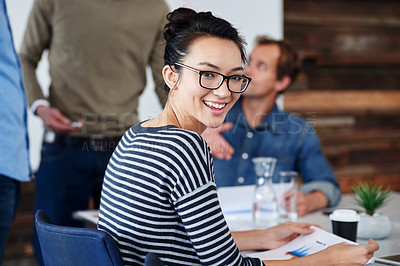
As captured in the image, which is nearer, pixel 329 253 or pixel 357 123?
pixel 329 253

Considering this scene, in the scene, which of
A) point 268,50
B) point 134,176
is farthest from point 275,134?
point 134,176

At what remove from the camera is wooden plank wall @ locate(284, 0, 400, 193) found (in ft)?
13.1

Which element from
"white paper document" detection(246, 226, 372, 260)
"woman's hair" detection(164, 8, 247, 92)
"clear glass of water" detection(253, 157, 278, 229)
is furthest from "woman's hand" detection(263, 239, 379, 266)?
"clear glass of water" detection(253, 157, 278, 229)

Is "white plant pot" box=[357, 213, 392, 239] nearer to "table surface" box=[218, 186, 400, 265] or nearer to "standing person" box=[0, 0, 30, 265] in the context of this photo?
"table surface" box=[218, 186, 400, 265]

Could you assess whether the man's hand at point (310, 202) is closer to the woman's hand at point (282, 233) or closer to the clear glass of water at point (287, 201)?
the clear glass of water at point (287, 201)

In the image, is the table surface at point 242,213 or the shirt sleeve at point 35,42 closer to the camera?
the table surface at point 242,213

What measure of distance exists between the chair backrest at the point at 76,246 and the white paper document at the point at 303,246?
50 centimetres

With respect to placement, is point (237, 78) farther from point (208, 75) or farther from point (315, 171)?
point (315, 171)

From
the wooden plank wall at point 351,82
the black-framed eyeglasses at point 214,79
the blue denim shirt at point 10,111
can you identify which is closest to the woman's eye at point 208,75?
the black-framed eyeglasses at point 214,79

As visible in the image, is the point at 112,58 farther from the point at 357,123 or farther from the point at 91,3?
the point at 357,123

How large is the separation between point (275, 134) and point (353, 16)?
1988mm

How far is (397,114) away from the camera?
429 cm

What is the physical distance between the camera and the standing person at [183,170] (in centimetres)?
109

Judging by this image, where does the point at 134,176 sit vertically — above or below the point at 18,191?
above
